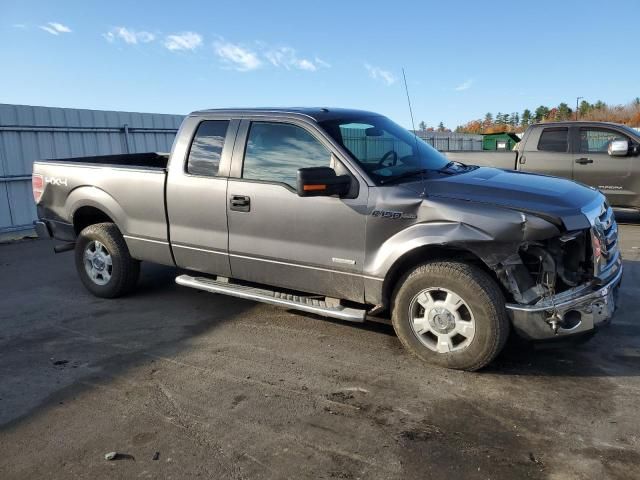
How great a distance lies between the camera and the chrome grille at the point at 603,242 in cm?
362

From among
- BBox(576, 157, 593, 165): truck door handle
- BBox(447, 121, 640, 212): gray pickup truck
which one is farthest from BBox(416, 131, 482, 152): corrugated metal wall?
BBox(576, 157, 593, 165): truck door handle

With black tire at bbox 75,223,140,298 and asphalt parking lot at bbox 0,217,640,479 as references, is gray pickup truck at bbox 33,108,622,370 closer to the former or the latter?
black tire at bbox 75,223,140,298

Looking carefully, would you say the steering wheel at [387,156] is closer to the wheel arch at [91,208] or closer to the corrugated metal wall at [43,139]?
the wheel arch at [91,208]

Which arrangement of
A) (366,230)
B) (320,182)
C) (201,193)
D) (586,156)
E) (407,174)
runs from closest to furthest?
(320,182)
(366,230)
(407,174)
(201,193)
(586,156)

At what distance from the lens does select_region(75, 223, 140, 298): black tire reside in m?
5.54

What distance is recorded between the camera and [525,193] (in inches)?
147

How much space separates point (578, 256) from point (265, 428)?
2.39 metres

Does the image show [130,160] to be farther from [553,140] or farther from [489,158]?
[553,140]

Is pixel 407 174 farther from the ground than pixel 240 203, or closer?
farther from the ground

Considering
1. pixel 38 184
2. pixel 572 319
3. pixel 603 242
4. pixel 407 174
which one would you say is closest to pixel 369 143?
pixel 407 174

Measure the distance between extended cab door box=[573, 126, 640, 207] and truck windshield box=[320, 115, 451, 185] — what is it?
5.73m

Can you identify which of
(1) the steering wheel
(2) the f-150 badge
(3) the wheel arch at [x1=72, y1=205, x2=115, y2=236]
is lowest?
(3) the wheel arch at [x1=72, y1=205, x2=115, y2=236]

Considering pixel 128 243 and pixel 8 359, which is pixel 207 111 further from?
pixel 8 359

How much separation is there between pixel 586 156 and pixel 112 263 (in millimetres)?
8123
